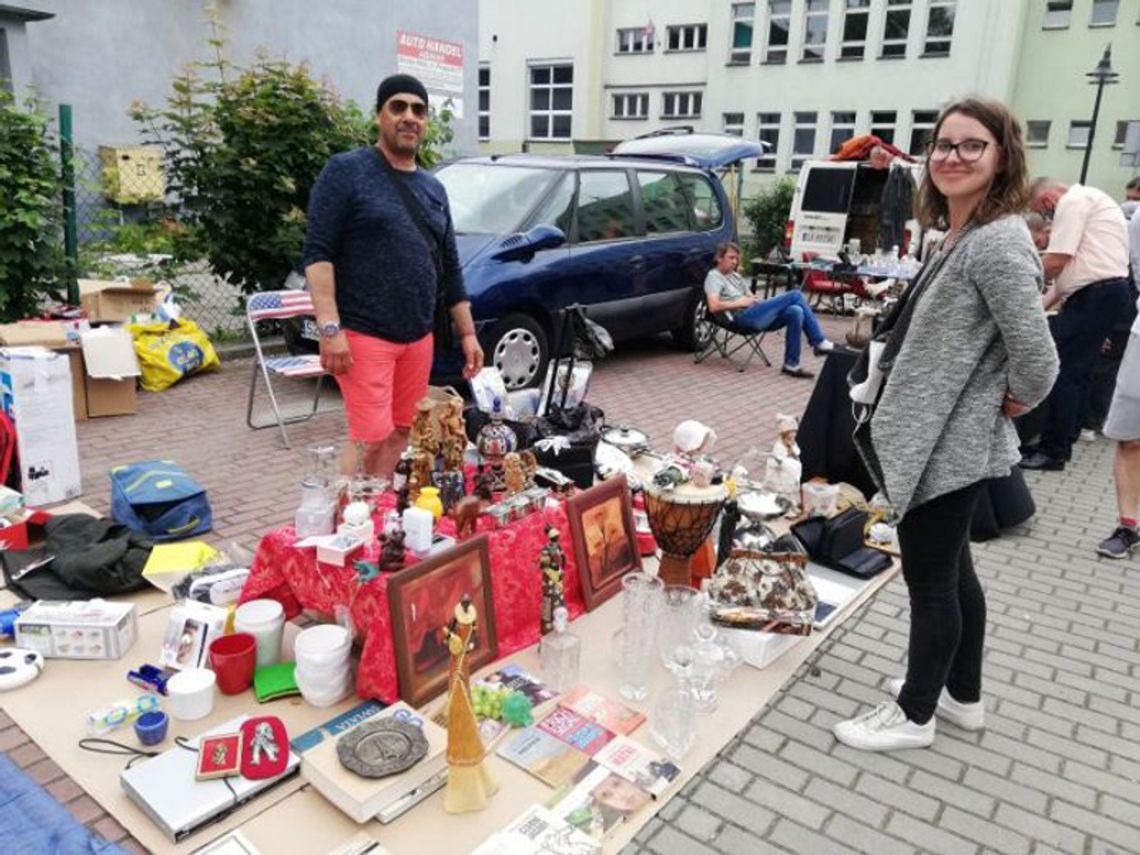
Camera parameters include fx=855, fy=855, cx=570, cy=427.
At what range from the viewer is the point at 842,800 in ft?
8.20

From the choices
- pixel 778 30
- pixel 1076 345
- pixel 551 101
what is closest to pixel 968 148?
pixel 1076 345

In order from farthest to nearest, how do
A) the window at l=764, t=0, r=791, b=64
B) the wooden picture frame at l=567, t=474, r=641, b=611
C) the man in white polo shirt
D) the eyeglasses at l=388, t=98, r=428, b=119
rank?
the window at l=764, t=0, r=791, b=64
the man in white polo shirt
the wooden picture frame at l=567, t=474, r=641, b=611
the eyeglasses at l=388, t=98, r=428, b=119

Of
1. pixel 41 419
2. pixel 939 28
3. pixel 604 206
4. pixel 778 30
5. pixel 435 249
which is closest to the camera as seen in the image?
pixel 435 249

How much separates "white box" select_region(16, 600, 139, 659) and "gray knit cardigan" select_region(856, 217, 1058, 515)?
257cm

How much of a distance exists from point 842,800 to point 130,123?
13912mm

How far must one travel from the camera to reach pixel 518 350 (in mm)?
6277

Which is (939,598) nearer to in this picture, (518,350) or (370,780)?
(370,780)

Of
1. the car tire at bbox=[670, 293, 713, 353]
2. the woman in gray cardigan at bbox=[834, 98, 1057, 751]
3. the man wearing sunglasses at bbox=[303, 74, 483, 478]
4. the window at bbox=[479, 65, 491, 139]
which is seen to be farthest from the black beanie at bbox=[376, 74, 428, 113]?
the window at bbox=[479, 65, 491, 139]

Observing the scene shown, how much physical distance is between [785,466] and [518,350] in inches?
96.9

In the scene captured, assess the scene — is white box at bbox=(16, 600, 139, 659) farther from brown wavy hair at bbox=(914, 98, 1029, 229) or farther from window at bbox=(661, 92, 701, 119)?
window at bbox=(661, 92, 701, 119)

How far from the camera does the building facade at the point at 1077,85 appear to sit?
2270 centimetres

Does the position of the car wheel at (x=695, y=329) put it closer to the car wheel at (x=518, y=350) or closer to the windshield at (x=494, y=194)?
the windshield at (x=494, y=194)

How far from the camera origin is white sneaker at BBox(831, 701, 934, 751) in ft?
8.85

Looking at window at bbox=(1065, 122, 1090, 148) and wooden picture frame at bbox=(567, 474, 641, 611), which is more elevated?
window at bbox=(1065, 122, 1090, 148)
